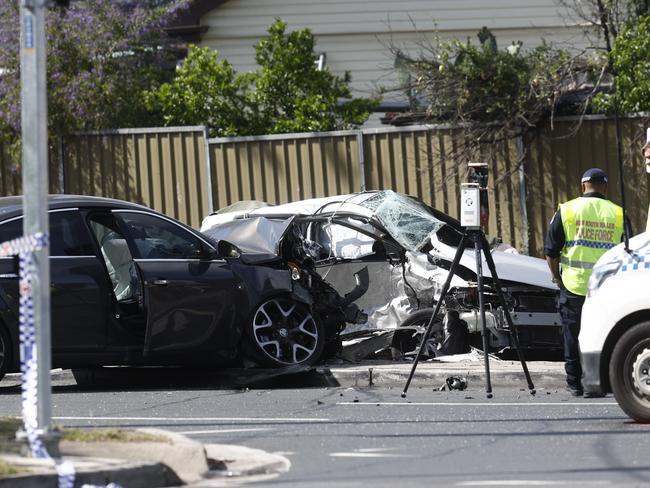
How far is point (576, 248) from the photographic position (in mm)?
10250

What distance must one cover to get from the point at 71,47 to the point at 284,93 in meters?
3.12

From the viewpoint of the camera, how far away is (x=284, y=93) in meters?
19.2

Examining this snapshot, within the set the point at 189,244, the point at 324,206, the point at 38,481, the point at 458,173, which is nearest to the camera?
the point at 38,481

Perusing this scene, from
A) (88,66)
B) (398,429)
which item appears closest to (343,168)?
(88,66)

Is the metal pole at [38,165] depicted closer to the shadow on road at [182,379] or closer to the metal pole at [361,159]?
the shadow on road at [182,379]

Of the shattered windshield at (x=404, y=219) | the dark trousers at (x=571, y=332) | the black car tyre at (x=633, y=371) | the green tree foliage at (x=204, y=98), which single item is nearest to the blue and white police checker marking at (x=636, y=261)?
the black car tyre at (x=633, y=371)

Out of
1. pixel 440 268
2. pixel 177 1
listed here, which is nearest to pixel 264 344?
pixel 440 268

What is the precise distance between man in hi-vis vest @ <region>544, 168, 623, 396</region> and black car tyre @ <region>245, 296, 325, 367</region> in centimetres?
253

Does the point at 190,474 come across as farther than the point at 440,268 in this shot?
No

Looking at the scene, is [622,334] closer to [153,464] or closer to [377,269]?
[153,464]

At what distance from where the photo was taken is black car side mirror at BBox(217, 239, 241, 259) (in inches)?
459

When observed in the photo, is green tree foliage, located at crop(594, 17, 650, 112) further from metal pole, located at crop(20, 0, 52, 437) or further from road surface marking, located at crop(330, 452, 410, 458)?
metal pole, located at crop(20, 0, 52, 437)

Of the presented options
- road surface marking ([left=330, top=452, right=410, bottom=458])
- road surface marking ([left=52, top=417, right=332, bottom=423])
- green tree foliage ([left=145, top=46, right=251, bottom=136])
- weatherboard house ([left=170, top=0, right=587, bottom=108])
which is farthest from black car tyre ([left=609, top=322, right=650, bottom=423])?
weatherboard house ([left=170, top=0, right=587, bottom=108])

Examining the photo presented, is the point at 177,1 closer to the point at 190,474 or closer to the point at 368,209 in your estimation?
the point at 368,209
